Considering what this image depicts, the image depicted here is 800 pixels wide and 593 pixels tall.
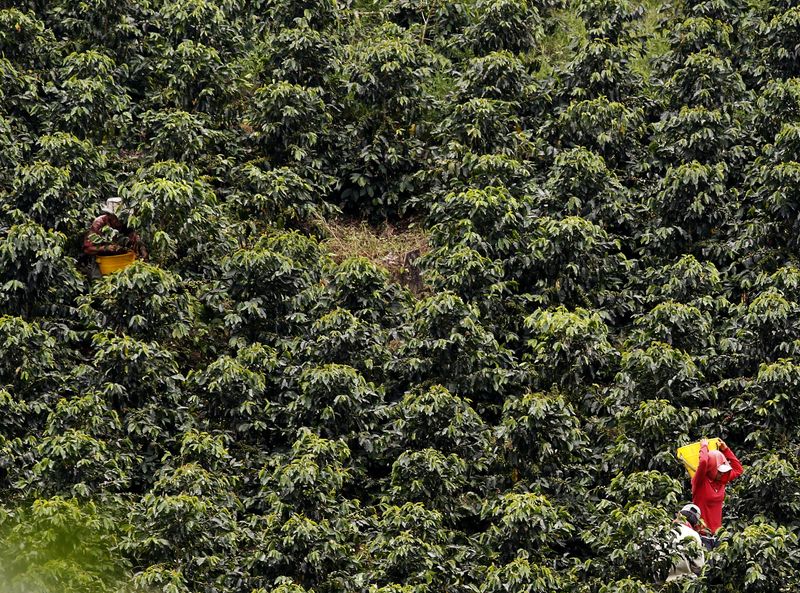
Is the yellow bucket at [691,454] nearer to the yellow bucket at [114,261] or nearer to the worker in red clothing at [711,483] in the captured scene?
the worker in red clothing at [711,483]

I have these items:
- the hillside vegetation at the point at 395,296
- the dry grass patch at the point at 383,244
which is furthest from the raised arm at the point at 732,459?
the dry grass patch at the point at 383,244

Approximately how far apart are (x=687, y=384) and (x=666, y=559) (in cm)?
251

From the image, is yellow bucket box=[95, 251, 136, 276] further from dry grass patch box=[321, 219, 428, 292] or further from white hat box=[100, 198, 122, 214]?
dry grass patch box=[321, 219, 428, 292]

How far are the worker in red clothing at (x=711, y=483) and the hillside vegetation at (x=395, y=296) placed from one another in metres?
0.25

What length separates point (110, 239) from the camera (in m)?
16.5

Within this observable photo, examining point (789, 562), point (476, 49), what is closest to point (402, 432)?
point (789, 562)

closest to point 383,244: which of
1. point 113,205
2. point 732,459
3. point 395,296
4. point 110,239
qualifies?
point 395,296

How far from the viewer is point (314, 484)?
45.7 ft

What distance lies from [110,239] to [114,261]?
0.25m

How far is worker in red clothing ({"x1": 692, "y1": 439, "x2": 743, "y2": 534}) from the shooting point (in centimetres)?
1399

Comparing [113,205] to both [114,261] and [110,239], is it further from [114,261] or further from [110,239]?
[114,261]

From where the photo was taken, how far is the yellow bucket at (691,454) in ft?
46.9

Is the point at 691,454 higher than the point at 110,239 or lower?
lower

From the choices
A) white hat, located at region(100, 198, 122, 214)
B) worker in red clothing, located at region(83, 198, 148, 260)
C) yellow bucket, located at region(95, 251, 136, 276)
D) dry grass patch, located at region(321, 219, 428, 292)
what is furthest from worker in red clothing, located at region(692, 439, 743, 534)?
white hat, located at region(100, 198, 122, 214)
